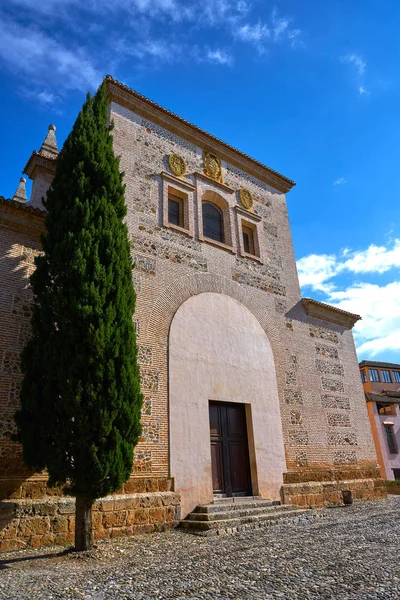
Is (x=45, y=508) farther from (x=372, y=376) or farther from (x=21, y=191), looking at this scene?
(x=372, y=376)

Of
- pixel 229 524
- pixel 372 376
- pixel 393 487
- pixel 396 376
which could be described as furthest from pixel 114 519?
pixel 396 376

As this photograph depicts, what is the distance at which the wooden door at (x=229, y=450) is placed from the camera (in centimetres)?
790

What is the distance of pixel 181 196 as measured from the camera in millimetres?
9836

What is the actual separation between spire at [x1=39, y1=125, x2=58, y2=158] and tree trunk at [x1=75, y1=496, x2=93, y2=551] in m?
9.10

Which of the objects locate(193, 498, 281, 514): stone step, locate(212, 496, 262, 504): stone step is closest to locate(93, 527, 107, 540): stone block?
locate(193, 498, 281, 514): stone step

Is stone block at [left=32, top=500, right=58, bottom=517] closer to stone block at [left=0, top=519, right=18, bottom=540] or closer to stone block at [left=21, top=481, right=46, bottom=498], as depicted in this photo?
stone block at [left=21, top=481, right=46, bottom=498]

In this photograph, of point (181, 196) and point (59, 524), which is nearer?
point (59, 524)

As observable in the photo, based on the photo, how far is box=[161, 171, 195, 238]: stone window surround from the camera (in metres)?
9.07

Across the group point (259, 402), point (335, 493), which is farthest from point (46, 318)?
point (335, 493)

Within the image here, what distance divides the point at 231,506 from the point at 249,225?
23.3ft

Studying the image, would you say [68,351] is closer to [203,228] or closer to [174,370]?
[174,370]

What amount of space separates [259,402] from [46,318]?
17.4 feet

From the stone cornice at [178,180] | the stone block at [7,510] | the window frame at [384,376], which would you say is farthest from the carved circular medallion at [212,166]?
the window frame at [384,376]

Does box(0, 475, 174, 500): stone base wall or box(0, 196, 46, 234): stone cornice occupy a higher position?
box(0, 196, 46, 234): stone cornice
